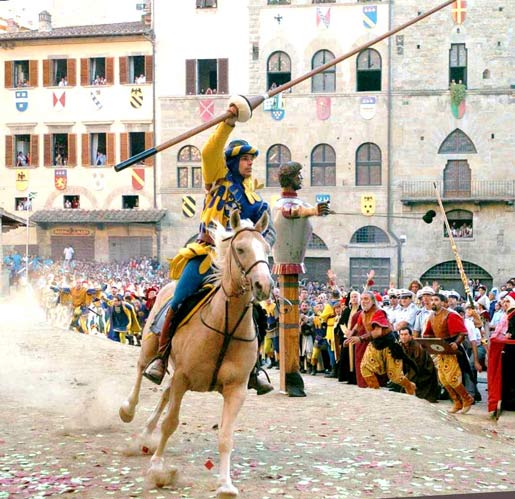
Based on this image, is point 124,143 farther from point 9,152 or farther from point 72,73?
point 9,152

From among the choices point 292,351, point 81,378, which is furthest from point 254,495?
point 81,378

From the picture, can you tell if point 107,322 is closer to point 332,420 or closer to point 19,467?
point 332,420

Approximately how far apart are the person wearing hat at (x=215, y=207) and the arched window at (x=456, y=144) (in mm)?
39555

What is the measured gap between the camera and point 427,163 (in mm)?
48969

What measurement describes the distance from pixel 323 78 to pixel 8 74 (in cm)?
1578

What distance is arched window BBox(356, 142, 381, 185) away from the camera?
49.5 meters

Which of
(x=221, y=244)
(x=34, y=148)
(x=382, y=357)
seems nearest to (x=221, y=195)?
(x=221, y=244)

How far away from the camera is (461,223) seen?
161 ft

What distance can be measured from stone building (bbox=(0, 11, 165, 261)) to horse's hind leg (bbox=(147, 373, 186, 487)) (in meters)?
41.7

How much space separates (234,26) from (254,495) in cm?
4443

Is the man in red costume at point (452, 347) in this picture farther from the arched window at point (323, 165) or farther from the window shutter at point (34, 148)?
the window shutter at point (34, 148)

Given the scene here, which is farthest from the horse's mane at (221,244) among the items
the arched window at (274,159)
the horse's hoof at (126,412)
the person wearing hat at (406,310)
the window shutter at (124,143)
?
the window shutter at (124,143)

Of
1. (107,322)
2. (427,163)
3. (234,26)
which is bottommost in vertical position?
(107,322)

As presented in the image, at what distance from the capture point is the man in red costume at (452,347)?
635 inches
